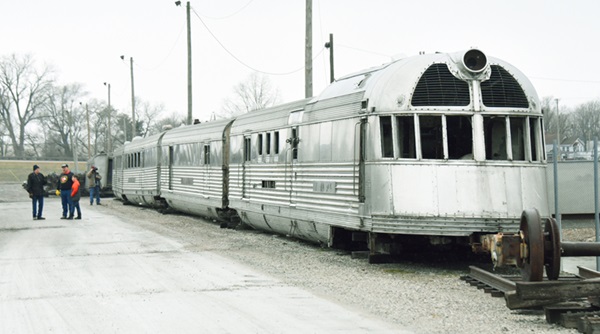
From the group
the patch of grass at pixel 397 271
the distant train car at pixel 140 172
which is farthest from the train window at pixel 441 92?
the distant train car at pixel 140 172

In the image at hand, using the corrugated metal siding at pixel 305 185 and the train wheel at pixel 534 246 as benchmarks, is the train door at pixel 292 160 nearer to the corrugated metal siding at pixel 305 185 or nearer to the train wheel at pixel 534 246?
the corrugated metal siding at pixel 305 185

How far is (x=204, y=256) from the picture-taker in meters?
14.4

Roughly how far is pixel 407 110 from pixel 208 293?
4.20m

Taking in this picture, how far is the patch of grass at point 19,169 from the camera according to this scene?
85.2 m

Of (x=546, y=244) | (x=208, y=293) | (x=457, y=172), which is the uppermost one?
(x=457, y=172)

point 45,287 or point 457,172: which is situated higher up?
point 457,172

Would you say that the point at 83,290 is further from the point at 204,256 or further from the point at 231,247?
the point at 231,247

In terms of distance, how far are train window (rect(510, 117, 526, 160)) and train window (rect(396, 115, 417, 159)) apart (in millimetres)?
1576

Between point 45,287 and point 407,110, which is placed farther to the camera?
point 407,110

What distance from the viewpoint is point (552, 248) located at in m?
8.14

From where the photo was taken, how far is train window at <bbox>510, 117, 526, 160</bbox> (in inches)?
477

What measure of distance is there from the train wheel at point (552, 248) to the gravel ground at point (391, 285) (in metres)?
0.52

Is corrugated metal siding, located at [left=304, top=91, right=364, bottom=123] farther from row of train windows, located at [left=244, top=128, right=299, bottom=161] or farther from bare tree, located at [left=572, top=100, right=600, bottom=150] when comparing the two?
bare tree, located at [left=572, top=100, right=600, bottom=150]

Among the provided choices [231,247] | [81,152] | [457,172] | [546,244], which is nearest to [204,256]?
[231,247]
